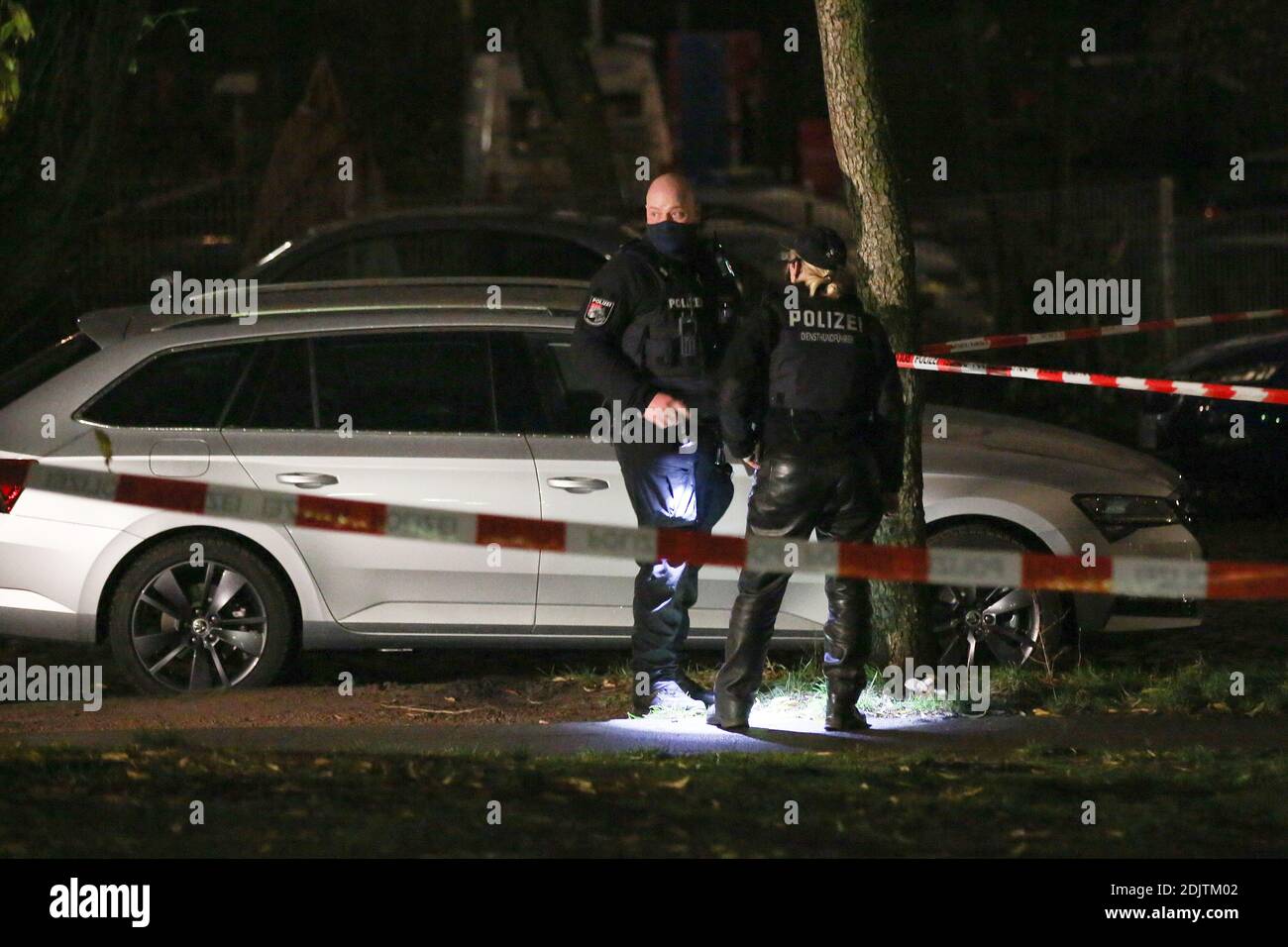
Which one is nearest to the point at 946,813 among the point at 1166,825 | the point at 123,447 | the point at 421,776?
the point at 1166,825

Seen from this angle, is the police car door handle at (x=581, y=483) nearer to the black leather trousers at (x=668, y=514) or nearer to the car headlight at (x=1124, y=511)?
the black leather trousers at (x=668, y=514)

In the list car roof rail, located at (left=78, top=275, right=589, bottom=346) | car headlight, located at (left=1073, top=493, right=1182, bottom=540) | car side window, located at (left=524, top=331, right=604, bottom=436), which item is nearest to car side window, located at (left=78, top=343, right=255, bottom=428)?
car roof rail, located at (left=78, top=275, right=589, bottom=346)

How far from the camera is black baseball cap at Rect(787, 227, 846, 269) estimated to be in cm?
687

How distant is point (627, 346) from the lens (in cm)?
737

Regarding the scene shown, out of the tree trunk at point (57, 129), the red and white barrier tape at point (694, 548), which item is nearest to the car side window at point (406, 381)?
the red and white barrier tape at point (694, 548)

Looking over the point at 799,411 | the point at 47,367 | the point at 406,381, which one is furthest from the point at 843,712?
the point at 47,367

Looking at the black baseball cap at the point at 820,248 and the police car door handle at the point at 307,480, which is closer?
the black baseball cap at the point at 820,248

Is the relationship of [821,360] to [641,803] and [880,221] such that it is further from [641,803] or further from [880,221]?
[641,803]

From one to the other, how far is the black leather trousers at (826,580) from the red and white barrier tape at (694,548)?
711 mm

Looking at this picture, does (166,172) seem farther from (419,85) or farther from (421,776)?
(421,776)

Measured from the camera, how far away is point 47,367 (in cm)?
823

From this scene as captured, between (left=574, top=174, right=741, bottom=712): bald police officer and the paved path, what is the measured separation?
596 mm

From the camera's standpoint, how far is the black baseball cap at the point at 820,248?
687 centimetres

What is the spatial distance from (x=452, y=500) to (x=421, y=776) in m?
1.52
